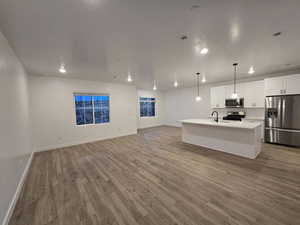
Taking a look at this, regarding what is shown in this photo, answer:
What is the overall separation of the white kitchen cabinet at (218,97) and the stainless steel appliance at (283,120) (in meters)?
1.60

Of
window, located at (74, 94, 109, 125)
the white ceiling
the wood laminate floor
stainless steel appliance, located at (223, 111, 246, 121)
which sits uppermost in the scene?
the white ceiling

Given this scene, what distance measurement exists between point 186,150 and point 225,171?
1472 mm

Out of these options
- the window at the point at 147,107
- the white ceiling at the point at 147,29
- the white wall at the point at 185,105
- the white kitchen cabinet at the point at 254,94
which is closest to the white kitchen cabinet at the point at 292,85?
the white kitchen cabinet at the point at 254,94

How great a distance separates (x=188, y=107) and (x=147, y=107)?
9.37ft

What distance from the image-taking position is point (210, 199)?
1984mm

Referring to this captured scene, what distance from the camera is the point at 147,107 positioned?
912 centimetres

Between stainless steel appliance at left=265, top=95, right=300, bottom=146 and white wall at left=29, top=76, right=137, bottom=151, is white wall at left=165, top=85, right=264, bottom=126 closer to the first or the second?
stainless steel appliance at left=265, top=95, right=300, bottom=146

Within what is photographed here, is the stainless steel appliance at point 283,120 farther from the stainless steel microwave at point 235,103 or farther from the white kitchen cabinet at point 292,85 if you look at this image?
the stainless steel microwave at point 235,103

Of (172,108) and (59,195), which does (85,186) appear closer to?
(59,195)

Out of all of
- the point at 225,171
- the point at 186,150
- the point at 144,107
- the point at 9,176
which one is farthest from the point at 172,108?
the point at 9,176

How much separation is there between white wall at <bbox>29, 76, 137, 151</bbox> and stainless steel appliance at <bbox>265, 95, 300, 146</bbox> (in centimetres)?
634

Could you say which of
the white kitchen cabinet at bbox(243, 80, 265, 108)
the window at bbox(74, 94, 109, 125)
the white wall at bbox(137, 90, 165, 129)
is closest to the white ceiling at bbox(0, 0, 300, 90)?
the white kitchen cabinet at bbox(243, 80, 265, 108)

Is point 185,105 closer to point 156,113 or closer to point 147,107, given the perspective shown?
point 156,113

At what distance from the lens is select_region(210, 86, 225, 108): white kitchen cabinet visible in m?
5.97
